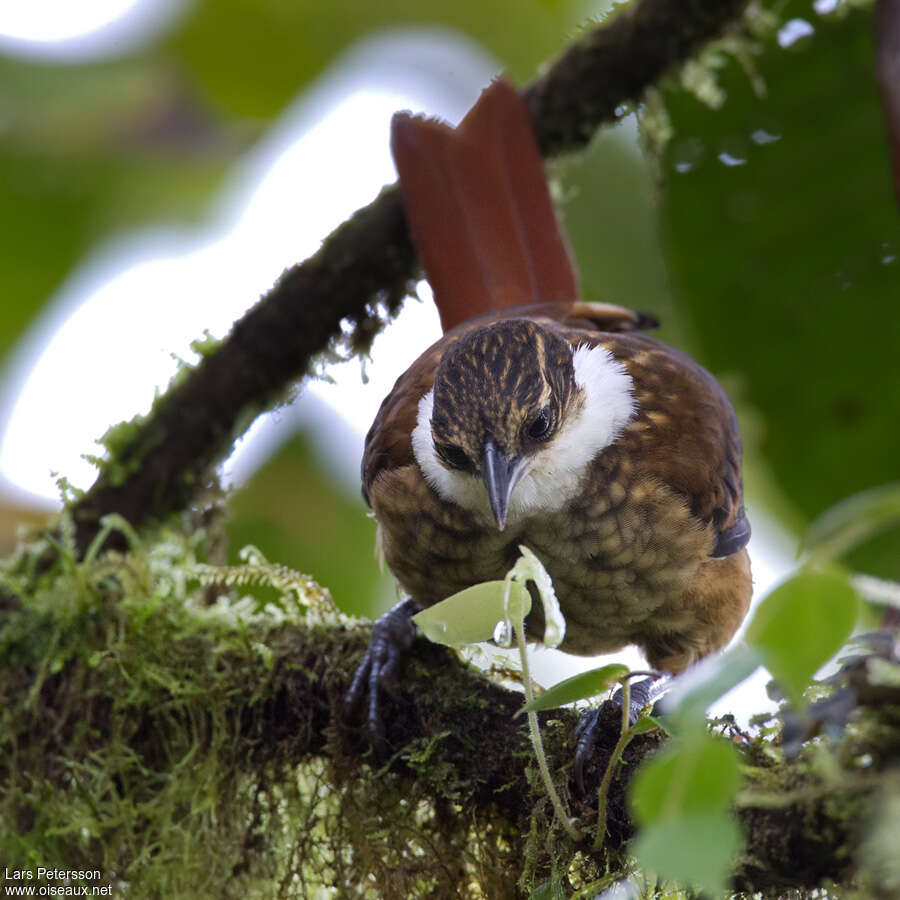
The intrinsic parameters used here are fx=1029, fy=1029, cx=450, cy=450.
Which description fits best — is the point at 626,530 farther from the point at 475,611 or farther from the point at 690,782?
the point at 690,782

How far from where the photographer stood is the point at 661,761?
662 mm

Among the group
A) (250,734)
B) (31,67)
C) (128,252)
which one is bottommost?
(250,734)

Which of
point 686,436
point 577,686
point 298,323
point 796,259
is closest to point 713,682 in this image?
point 577,686

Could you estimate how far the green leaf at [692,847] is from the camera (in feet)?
2.00

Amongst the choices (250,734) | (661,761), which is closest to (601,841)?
(661,761)

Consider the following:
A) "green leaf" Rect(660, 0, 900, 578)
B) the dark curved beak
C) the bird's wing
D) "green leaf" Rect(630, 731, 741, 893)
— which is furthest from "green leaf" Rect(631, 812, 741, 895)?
"green leaf" Rect(660, 0, 900, 578)

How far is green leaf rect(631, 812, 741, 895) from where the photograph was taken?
0.61 m

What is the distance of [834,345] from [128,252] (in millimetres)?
2166

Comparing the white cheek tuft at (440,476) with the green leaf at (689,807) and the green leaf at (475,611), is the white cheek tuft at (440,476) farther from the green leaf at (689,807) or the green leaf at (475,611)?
the green leaf at (689,807)

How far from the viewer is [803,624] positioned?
0.66 m

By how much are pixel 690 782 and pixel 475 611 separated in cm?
43

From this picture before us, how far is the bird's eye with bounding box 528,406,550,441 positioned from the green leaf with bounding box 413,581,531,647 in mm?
814

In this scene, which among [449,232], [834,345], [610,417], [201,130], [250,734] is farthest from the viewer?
[201,130]

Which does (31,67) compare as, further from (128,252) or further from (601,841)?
(601,841)
